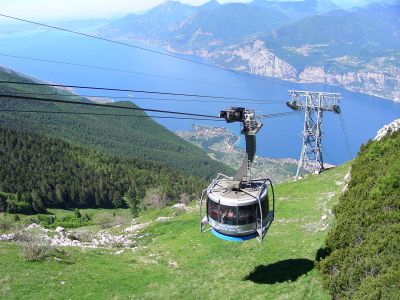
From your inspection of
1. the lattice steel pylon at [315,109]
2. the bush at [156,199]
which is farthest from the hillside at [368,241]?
the bush at [156,199]

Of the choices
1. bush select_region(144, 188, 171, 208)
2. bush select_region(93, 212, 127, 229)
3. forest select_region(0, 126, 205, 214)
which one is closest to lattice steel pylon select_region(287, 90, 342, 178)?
bush select_region(93, 212, 127, 229)

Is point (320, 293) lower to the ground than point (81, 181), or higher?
higher

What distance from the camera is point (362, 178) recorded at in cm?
2520

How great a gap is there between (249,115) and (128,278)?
10.7 meters

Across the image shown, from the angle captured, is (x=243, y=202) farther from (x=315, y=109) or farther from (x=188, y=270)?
(x=315, y=109)

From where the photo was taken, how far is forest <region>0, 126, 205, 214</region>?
8638 cm

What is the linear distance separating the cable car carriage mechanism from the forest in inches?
2164

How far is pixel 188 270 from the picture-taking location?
22.8 metres

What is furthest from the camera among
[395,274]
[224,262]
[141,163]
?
[141,163]

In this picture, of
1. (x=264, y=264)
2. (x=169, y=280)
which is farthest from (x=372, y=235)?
(x=169, y=280)

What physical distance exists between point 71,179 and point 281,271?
88.3 meters

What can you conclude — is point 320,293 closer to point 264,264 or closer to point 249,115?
point 264,264

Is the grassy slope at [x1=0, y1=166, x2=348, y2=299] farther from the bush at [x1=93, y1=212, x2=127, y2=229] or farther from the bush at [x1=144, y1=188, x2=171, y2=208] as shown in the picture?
the bush at [x1=144, y1=188, x2=171, y2=208]

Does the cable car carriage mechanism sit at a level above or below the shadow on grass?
above
